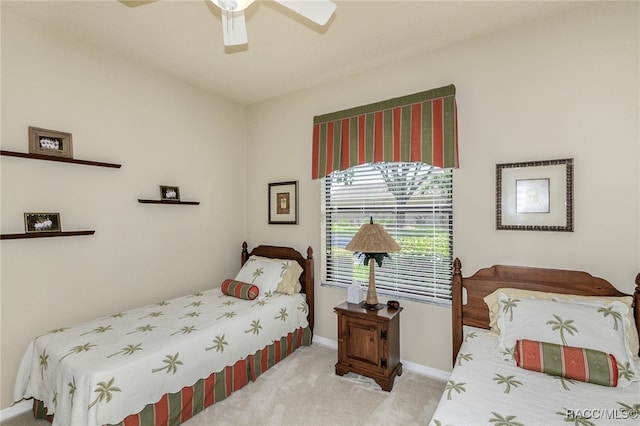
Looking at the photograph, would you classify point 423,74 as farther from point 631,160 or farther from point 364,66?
point 631,160

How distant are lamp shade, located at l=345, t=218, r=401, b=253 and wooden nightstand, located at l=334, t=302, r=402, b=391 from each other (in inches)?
20.5

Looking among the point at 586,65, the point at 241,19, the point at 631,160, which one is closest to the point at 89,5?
the point at 241,19

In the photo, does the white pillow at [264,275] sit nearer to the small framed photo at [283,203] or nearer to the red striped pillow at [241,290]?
the red striped pillow at [241,290]

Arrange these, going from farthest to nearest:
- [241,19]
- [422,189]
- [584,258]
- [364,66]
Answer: [364,66]
[422,189]
[584,258]
[241,19]

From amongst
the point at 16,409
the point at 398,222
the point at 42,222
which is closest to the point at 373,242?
the point at 398,222

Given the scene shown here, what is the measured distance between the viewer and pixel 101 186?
254 centimetres

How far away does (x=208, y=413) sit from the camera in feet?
6.86

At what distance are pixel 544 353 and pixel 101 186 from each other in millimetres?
3398

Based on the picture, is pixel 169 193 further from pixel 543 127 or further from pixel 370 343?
pixel 543 127

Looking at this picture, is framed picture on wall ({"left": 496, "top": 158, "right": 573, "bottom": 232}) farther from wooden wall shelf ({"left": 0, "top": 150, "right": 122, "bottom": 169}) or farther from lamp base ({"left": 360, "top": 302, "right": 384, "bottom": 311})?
wooden wall shelf ({"left": 0, "top": 150, "right": 122, "bottom": 169})

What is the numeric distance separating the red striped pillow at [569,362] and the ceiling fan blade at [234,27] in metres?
2.43

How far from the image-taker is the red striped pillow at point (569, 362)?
1.50 m

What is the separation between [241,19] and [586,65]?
229cm

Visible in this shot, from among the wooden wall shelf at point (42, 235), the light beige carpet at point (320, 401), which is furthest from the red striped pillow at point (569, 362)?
the wooden wall shelf at point (42, 235)
